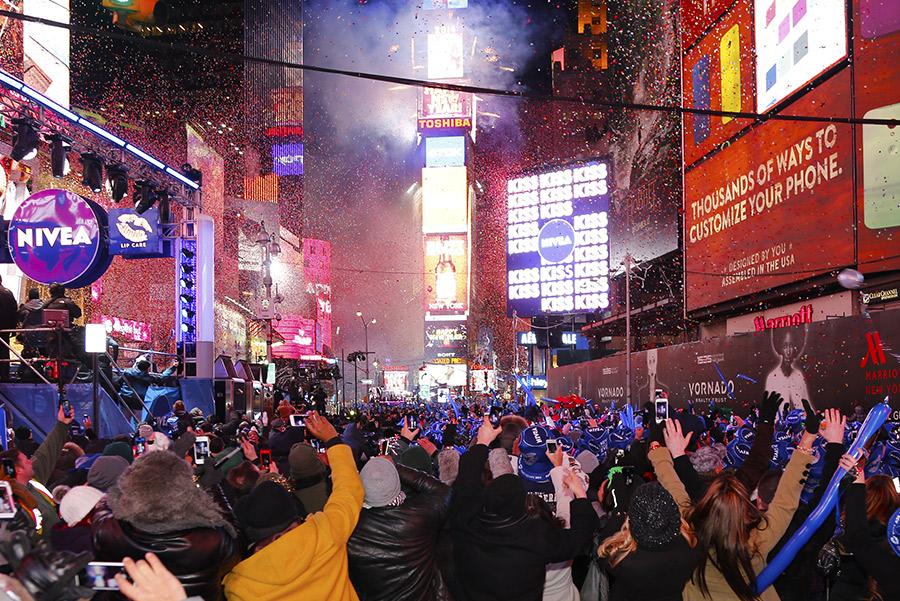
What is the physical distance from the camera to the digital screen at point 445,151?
14988 cm

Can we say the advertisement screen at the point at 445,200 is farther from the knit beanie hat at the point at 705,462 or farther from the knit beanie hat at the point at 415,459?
the knit beanie hat at the point at 415,459

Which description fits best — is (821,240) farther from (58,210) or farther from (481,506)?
(481,506)

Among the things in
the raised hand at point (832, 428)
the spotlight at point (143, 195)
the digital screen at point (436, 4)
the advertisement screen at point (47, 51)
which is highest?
the digital screen at point (436, 4)

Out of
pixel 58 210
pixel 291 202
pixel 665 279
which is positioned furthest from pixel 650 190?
pixel 291 202

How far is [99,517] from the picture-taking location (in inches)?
142

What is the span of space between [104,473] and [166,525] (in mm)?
2466

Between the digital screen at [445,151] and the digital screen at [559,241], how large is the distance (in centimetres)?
9584

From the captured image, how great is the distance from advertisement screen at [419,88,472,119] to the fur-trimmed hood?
151630mm

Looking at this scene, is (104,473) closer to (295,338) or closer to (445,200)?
(295,338)

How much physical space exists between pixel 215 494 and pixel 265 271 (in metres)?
43.6

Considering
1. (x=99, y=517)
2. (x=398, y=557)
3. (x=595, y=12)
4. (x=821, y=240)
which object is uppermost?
(x=595, y=12)

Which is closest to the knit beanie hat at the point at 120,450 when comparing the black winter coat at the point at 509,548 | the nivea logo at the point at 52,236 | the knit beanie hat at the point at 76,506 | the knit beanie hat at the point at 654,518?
the knit beanie hat at the point at 76,506

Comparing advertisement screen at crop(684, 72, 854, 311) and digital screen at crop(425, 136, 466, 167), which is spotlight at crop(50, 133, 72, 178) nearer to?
advertisement screen at crop(684, 72, 854, 311)

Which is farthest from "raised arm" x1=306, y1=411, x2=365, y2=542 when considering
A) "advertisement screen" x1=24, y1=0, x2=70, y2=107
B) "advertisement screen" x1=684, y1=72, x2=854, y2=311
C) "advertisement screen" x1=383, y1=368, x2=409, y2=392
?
"advertisement screen" x1=383, y1=368, x2=409, y2=392
